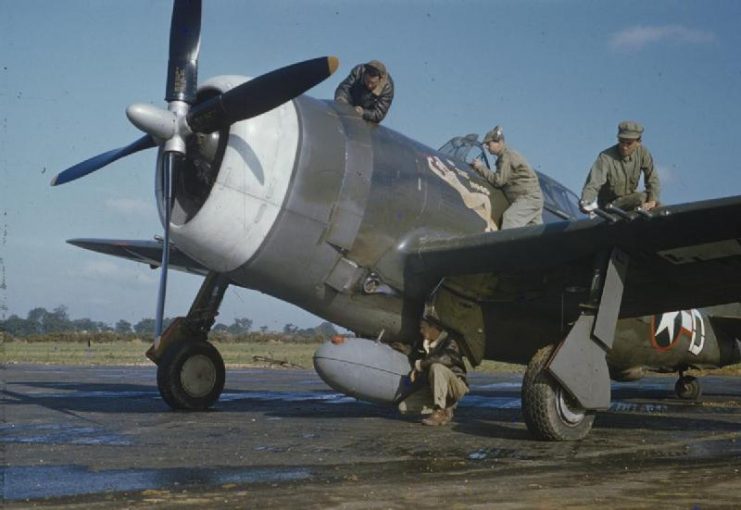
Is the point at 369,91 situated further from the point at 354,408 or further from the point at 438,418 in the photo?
the point at 354,408

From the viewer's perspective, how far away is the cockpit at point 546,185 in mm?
9789

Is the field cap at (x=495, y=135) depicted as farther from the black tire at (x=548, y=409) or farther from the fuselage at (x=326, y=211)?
the black tire at (x=548, y=409)

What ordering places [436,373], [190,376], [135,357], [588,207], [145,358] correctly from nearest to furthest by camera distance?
[588,207]
[436,373]
[190,376]
[145,358]
[135,357]

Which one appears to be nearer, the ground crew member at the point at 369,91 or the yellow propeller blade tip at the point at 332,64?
the yellow propeller blade tip at the point at 332,64

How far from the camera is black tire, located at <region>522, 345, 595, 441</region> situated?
7586mm

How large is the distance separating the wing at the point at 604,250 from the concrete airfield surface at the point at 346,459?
51.5 inches

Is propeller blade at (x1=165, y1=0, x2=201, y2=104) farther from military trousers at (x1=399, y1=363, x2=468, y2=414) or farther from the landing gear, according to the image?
the landing gear

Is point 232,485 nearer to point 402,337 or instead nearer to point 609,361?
point 402,337

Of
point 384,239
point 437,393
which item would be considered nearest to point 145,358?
point 437,393

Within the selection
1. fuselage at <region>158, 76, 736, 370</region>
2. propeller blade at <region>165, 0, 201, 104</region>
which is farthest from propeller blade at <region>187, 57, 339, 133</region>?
propeller blade at <region>165, 0, 201, 104</region>

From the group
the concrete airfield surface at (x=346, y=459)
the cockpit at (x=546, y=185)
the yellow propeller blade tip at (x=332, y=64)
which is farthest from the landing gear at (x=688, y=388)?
the yellow propeller blade tip at (x=332, y=64)

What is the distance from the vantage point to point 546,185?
1043cm

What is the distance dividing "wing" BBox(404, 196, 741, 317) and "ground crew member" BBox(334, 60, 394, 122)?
1336mm

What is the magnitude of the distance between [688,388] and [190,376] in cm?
771
